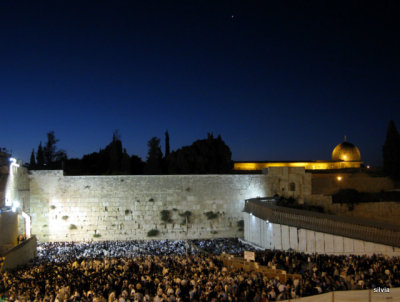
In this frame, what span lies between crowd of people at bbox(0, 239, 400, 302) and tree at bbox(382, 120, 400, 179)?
17.4m

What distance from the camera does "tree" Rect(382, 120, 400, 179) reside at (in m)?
26.8

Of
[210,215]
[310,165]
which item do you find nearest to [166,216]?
[210,215]

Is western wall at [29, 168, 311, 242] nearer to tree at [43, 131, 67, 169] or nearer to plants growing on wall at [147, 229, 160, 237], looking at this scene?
plants growing on wall at [147, 229, 160, 237]

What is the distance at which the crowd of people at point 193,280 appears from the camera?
862 centimetres

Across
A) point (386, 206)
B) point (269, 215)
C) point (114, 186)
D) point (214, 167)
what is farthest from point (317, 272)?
point (214, 167)

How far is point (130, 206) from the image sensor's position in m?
21.2

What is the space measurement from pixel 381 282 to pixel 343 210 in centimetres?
1597

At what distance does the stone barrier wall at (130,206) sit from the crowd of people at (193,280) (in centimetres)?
695

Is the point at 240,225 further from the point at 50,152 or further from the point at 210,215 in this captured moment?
the point at 50,152

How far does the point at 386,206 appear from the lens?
23.5m

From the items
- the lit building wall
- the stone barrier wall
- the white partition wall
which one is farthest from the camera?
the lit building wall

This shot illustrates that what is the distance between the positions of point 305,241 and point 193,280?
25.8 feet

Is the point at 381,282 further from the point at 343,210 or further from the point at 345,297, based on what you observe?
the point at 343,210

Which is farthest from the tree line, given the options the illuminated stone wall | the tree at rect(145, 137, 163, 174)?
the illuminated stone wall
